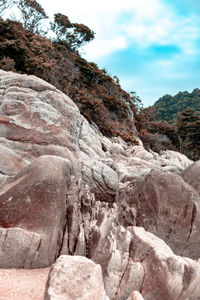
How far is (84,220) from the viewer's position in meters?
7.73

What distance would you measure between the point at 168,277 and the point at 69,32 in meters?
49.3

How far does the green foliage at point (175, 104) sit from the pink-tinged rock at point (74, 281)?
248 ft

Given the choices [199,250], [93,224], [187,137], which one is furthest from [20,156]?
[187,137]

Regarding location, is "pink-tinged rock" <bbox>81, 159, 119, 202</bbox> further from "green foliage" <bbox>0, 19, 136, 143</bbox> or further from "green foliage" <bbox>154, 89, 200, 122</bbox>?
"green foliage" <bbox>154, 89, 200, 122</bbox>

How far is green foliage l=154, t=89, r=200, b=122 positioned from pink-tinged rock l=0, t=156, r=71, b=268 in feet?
239

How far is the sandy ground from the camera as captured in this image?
197 inches

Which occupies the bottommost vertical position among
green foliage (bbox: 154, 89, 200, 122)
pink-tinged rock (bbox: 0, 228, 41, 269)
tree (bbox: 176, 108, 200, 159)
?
pink-tinged rock (bbox: 0, 228, 41, 269)

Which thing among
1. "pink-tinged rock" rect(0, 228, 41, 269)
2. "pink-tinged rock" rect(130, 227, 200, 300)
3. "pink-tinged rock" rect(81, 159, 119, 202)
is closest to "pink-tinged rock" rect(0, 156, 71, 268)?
"pink-tinged rock" rect(0, 228, 41, 269)

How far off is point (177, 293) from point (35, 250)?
3.22 metres

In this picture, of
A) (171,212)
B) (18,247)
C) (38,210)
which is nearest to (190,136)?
(171,212)

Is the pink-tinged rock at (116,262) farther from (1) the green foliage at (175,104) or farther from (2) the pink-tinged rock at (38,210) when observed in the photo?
(1) the green foliage at (175,104)

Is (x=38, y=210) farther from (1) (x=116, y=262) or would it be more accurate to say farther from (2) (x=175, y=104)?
(2) (x=175, y=104)

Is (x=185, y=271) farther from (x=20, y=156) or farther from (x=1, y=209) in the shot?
(x=20, y=156)

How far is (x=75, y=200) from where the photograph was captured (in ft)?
25.3
